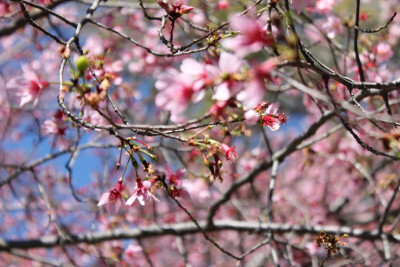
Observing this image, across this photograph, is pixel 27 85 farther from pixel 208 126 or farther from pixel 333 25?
pixel 333 25

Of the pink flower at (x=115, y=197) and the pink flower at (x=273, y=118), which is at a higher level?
the pink flower at (x=273, y=118)

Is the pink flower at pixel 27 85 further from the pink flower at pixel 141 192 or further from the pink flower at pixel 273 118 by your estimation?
the pink flower at pixel 273 118

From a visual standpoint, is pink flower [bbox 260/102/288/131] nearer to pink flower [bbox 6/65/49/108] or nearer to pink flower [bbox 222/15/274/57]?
pink flower [bbox 222/15/274/57]

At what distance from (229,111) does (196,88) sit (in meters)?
0.21

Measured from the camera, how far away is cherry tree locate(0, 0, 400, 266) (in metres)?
1.22

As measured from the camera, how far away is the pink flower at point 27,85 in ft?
5.62

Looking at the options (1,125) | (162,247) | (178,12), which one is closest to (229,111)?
(178,12)

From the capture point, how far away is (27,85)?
5.69 ft

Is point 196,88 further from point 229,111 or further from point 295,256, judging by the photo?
point 295,256

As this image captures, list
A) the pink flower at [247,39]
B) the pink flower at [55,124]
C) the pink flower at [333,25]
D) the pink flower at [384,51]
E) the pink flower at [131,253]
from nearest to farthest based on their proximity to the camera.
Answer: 1. the pink flower at [247,39]
2. the pink flower at [55,124]
3. the pink flower at [384,51]
4. the pink flower at [333,25]
5. the pink flower at [131,253]

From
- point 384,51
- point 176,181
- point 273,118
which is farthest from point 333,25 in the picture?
point 176,181

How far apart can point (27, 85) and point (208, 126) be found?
0.88 meters

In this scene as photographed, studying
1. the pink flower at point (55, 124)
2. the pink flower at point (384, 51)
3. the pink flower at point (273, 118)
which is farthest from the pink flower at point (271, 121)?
the pink flower at point (384, 51)

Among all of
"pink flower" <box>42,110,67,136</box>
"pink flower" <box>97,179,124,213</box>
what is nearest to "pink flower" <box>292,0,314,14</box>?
"pink flower" <box>97,179,124,213</box>
